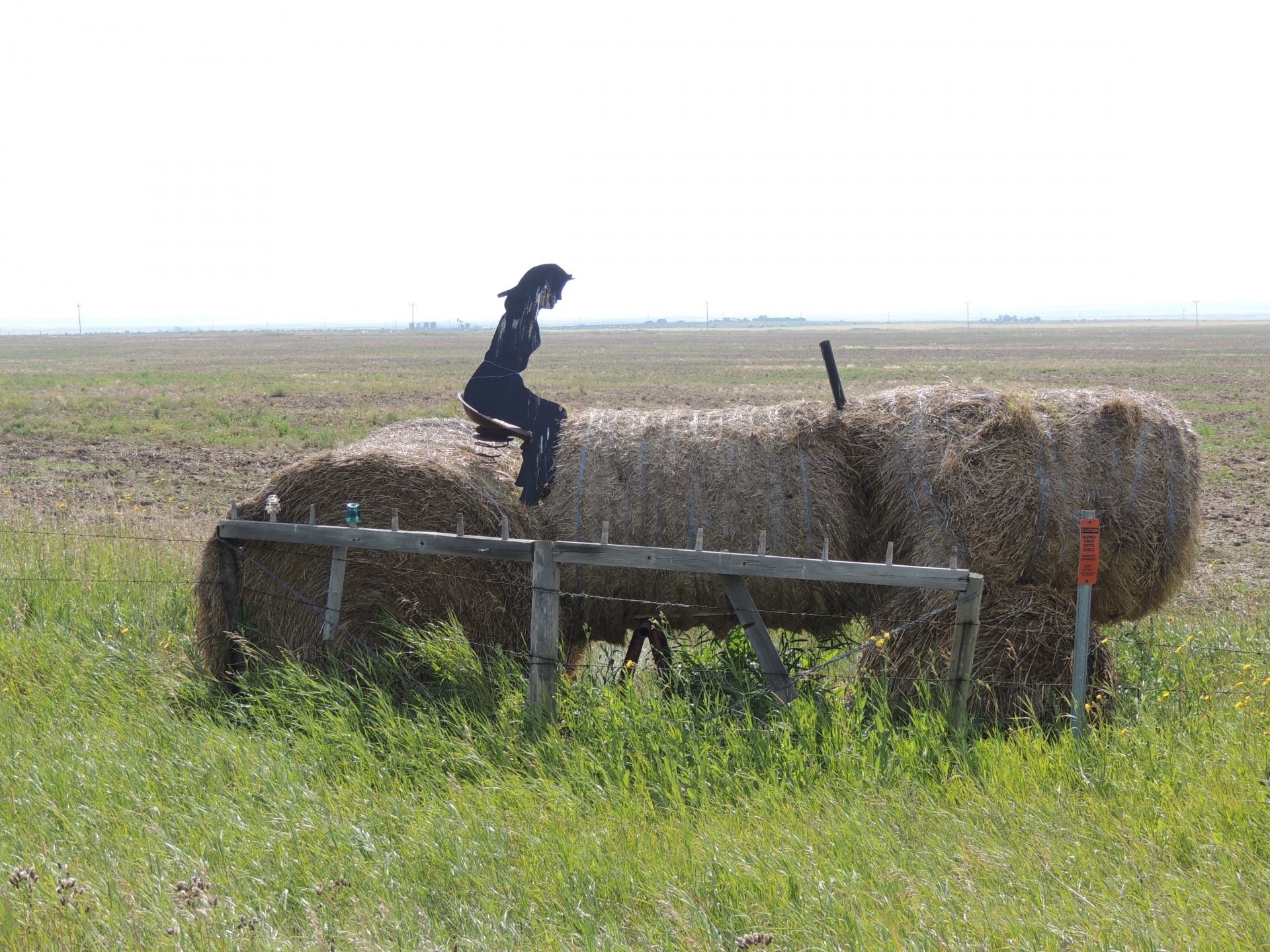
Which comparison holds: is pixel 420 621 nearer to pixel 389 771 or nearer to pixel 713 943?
pixel 389 771

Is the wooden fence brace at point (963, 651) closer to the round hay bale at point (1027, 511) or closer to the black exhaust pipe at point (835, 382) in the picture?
the round hay bale at point (1027, 511)

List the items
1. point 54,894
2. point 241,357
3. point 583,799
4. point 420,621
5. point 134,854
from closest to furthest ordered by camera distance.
→ 1. point 54,894
2. point 134,854
3. point 583,799
4. point 420,621
5. point 241,357

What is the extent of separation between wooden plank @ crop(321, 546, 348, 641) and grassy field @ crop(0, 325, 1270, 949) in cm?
26

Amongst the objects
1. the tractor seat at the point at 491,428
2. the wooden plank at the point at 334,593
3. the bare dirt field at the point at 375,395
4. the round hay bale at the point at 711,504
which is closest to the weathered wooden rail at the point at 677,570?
the wooden plank at the point at 334,593

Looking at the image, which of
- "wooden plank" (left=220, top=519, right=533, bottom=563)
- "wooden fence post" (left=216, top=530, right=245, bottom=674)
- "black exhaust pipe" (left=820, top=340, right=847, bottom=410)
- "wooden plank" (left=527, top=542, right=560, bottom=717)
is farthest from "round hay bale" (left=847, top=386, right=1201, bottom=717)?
"wooden fence post" (left=216, top=530, right=245, bottom=674)

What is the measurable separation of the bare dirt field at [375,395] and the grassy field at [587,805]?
8.26ft

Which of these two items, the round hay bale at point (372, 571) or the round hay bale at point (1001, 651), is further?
the round hay bale at point (372, 571)

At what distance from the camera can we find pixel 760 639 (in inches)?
224

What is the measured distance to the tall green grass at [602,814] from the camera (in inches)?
142

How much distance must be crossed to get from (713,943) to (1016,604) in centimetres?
334

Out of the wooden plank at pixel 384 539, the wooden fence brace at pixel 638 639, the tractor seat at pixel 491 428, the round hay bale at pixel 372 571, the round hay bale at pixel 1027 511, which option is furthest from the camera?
the tractor seat at pixel 491 428

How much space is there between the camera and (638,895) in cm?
382

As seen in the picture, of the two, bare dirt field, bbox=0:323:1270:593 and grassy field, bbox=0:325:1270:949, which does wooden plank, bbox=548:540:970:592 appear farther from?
bare dirt field, bbox=0:323:1270:593

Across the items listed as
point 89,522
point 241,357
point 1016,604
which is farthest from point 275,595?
point 241,357
